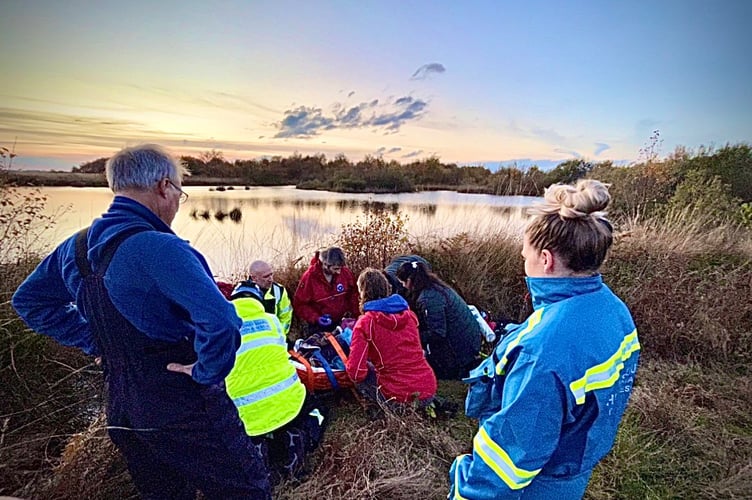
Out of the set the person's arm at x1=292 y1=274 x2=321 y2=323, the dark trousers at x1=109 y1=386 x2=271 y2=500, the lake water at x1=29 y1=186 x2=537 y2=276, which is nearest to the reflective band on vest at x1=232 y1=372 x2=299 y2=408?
the dark trousers at x1=109 y1=386 x2=271 y2=500

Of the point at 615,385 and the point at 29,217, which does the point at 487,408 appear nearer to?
the point at 615,385

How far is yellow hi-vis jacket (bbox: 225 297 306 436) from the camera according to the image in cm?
273

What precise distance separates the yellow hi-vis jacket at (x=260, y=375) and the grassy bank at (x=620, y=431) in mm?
493

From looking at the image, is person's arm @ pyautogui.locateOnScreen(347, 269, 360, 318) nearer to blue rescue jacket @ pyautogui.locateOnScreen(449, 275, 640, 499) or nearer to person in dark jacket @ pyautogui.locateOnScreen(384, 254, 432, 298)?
person in dark jacket @ pyautogui.locateOnScreen(384, 254, 432, 298)

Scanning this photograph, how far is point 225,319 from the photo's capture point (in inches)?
70.4

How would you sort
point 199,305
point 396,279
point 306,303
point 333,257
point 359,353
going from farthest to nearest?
1. point 306,303
2. point 333,257
3. point 396,279
4. point 359,353
5. point 199,305

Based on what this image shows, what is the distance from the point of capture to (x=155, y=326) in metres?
1.74

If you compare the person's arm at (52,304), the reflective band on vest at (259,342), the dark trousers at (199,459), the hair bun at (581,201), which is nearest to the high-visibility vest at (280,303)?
the reflective band on vest at (259,342)

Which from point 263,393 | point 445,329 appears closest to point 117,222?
point 263,393

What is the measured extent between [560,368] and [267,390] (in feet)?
6.55

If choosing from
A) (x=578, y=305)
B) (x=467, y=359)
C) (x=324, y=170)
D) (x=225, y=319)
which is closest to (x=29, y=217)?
(x=225, y=319)

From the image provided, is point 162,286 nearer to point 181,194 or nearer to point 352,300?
point 181,194

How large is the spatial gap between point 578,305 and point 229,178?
1176cm

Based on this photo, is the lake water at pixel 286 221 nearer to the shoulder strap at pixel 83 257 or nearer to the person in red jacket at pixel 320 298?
the person in red jacket at pixel 320 298
